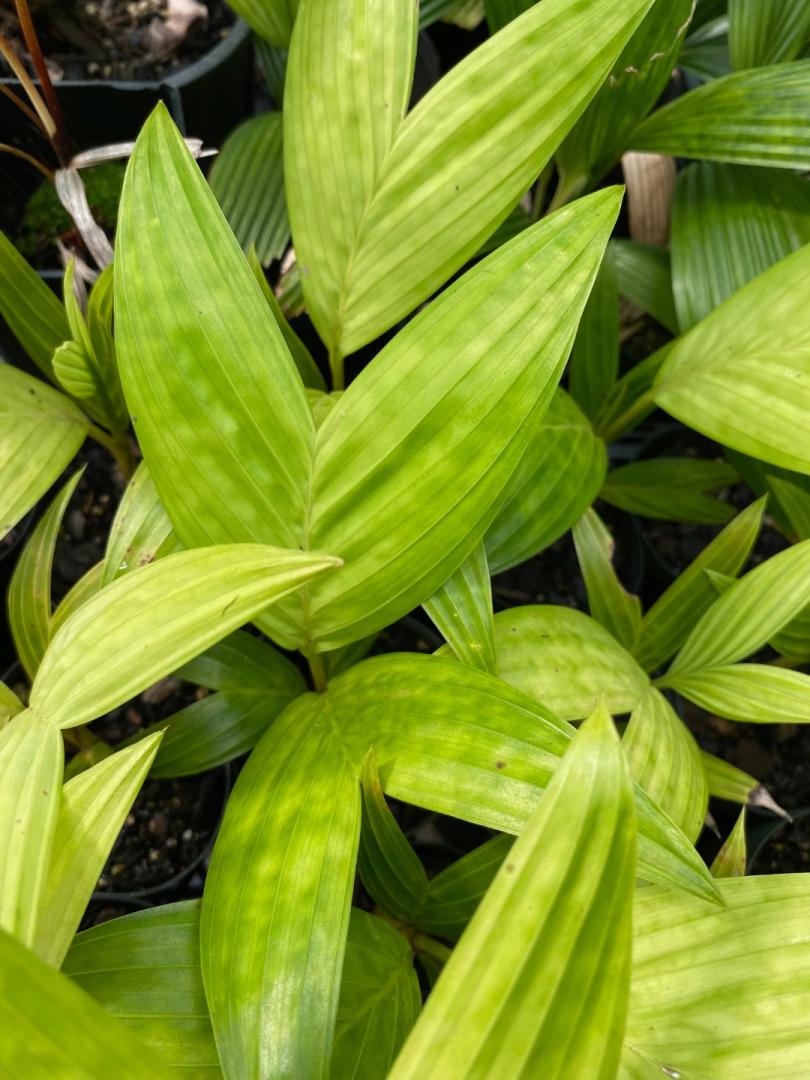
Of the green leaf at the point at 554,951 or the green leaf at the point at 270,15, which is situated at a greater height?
the green leaf at the point at 270,15

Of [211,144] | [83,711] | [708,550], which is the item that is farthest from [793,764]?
[211,144]

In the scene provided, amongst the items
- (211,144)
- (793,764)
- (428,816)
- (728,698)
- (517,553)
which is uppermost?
(211,144)

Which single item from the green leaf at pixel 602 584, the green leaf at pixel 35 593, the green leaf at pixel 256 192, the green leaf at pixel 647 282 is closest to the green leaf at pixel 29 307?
the green leaf at pixel 35 593

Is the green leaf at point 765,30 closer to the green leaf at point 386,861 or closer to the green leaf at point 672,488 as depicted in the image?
the green leaf at point 672,488

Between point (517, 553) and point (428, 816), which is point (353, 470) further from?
point (428, 816)

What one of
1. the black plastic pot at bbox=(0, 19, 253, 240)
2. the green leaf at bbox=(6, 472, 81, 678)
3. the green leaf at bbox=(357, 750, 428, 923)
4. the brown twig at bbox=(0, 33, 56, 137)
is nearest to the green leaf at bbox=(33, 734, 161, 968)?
the green leaf at bbox=(357, 750, 428, 923)

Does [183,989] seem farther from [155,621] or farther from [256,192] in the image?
[256,192]

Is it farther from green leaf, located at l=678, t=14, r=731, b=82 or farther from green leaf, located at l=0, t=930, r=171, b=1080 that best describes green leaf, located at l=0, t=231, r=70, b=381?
green leaf, located at l=678, t=14, r=731, b=82
